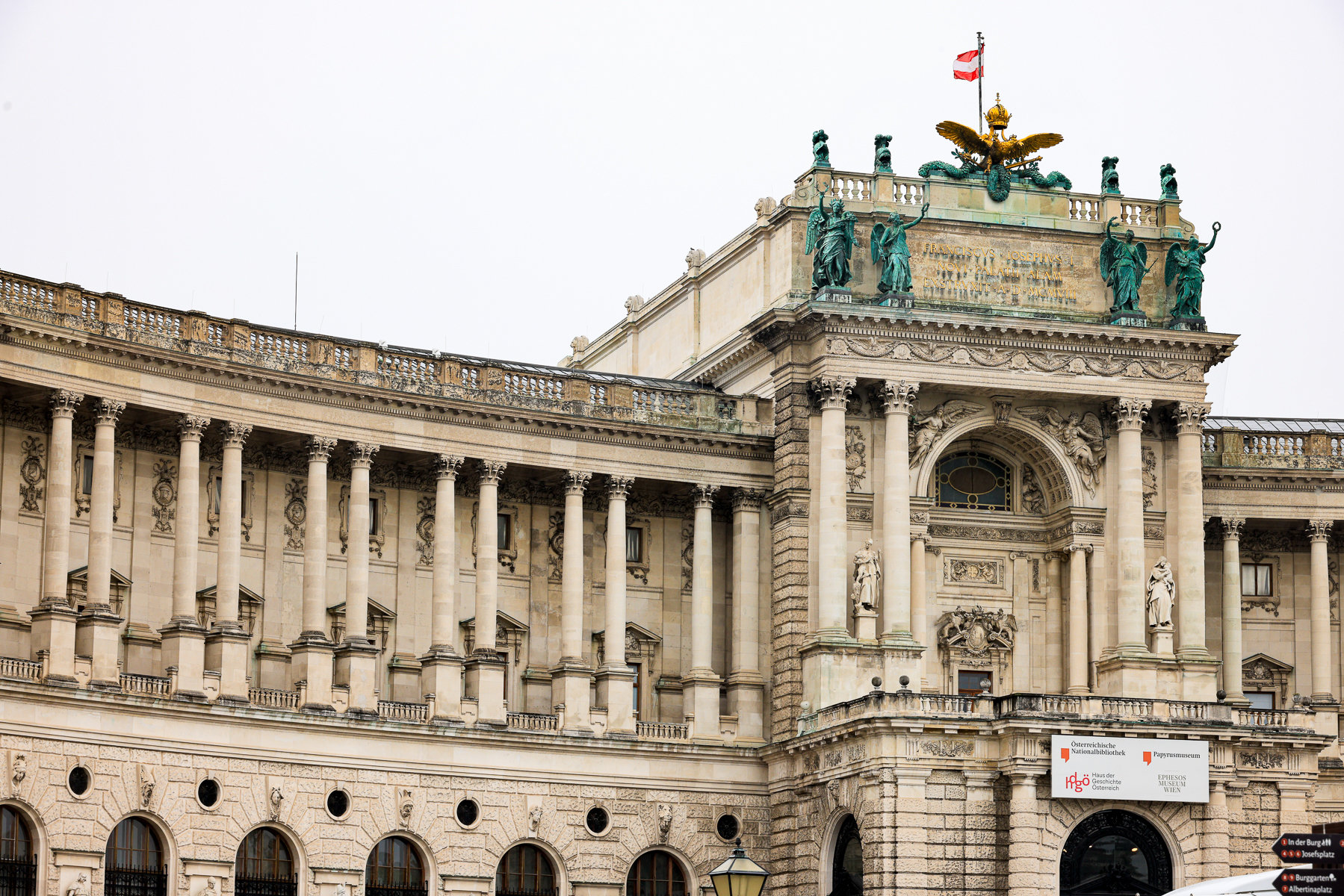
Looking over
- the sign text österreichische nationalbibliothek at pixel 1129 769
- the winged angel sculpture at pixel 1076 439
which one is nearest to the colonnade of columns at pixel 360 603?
the winged angel sculpture at pixel 1076 439

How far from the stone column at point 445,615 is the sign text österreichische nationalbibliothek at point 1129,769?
16.5 m

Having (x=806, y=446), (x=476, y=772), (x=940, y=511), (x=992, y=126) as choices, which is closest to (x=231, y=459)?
(x=476, y=772)

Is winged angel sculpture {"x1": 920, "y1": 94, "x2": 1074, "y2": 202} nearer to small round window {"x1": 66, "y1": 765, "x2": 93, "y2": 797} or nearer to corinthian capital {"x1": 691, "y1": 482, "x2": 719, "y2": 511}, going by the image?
corinthian capital {"x1": 691, "y1": 482, "x2": 719, "y2": 511}

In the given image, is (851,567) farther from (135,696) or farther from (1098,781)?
(135,696)

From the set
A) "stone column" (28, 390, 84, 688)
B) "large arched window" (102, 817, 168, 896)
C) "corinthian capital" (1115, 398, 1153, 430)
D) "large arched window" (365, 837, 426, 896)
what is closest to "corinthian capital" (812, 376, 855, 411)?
"corinthian capital" (1115, 398, 1153, 430)

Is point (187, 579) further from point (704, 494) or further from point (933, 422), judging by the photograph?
point (933, 422)

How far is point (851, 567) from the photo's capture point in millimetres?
66000

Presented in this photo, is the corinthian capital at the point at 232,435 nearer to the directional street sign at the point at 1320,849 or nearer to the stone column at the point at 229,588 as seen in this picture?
the stone column at the point at 229,588

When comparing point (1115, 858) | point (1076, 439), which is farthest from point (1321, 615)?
point (1115, 858)

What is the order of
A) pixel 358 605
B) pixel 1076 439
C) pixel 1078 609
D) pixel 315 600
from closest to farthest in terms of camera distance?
pixel 315 600, pixel 358 605, pixel 1078 609, pixel 1076 439

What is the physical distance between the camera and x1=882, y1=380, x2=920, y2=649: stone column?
213 ft

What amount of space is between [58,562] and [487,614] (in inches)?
519

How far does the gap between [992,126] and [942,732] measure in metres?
21.1

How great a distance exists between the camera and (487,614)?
64.5 metres
